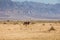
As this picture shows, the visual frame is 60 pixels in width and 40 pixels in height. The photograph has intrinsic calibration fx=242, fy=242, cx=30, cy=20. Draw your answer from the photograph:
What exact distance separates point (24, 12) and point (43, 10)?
1137cm

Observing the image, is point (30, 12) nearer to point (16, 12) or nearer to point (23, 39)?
point (16, 12)

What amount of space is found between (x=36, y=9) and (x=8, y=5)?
15.0 meters

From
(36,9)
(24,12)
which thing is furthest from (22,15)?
(36,9)

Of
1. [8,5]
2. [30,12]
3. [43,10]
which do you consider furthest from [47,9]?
[8,5]

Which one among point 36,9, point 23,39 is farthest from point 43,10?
point 23,39

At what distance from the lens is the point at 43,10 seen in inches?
5037

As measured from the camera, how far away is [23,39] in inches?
926

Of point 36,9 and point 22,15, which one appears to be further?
point 36,9

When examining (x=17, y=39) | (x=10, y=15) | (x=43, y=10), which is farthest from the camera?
(x=43, y=10)

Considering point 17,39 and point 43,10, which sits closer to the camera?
point 17,39

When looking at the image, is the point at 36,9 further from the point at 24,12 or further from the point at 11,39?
the point at 11,39

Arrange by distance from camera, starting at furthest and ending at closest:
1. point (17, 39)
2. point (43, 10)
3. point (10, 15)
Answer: point (43, 10)
point (10, 15)
point (17, 39)

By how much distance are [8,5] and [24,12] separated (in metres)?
10.9

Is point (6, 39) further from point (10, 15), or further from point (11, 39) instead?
point (10, 15)
